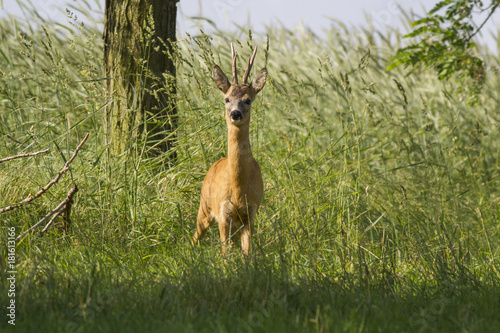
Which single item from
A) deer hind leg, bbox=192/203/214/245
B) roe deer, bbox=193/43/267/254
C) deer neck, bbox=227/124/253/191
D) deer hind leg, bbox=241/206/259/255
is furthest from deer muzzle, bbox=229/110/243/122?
deer hind leg, bbox=192/203/214/245

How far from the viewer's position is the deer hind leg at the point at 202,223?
14.2 ft

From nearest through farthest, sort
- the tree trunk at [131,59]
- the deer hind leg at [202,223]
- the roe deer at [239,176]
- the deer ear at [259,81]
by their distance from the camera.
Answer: the roe deer at [239,176] → the deer ear at [259,81] → the deer hind leg at [202,223] → the tree trunk at [131,59]

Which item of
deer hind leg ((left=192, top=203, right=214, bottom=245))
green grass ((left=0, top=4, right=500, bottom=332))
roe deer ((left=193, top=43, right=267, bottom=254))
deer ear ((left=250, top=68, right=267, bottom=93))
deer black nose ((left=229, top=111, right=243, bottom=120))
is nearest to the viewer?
green grass ((left=0, top=4, right=500, bottom=332))

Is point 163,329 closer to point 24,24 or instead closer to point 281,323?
point 281,323

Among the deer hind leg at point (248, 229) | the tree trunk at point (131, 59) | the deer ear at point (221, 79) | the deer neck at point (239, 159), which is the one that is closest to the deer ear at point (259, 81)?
the deer ear at point (221, 79)

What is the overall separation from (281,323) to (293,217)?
6.27ft

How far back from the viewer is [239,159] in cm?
394

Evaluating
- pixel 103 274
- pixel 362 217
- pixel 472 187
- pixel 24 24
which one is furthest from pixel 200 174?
pixel 24 24

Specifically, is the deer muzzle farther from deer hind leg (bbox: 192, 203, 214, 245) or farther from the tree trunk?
the tree trunk

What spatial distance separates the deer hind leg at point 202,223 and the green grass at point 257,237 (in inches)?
3.4

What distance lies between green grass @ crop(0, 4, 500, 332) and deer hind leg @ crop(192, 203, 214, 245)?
87mm

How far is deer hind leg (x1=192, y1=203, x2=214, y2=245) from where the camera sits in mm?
4340

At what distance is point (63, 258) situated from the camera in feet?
12.6

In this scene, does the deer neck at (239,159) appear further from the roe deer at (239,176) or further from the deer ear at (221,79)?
the deer ear at (221,79)
